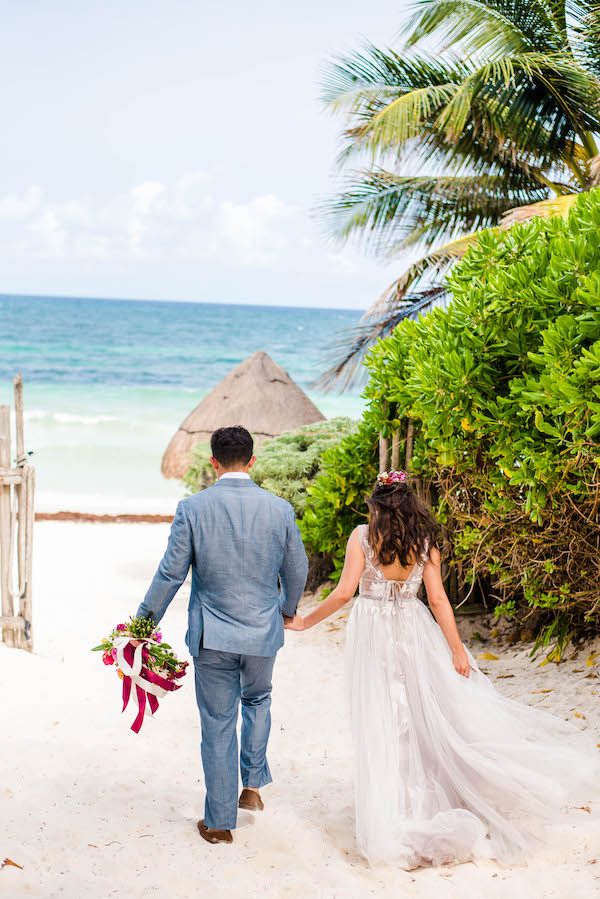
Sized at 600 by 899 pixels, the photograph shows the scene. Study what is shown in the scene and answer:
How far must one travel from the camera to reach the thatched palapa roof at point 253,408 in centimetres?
1494

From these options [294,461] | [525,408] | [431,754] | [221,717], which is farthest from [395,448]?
[221,717]

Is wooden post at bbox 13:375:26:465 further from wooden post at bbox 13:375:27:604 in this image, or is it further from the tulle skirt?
the tulle skirt

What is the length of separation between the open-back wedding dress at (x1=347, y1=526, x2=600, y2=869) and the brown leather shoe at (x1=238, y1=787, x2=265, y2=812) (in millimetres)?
566

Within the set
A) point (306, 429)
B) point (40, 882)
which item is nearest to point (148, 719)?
point (40, 882)

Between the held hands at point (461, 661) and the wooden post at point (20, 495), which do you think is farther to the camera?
the wooden post at point (20, 495)

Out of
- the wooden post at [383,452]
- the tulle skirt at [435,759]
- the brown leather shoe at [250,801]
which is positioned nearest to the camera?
the tulle skirt at [435,759]

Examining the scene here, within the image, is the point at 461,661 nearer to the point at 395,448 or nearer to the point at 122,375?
the point at 395,448

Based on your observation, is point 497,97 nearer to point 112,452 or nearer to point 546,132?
point 546,132

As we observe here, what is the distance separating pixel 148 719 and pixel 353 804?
1.57 m

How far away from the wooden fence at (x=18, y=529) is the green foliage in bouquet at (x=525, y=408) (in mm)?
2680

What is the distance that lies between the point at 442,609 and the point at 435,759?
0.61m

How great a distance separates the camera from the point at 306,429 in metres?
9.81

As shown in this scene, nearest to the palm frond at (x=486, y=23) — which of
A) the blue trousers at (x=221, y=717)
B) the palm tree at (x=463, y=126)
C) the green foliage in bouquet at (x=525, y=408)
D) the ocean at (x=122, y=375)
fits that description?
the palm tree at (x=463, y=126)

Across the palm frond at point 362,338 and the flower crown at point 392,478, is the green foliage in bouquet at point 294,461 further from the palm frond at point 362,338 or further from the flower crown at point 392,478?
the flower crown at point 392,478
